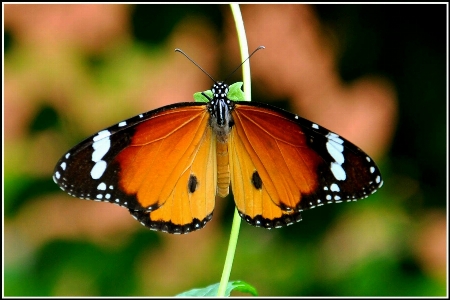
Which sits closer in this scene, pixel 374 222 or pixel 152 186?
pixel 152 186

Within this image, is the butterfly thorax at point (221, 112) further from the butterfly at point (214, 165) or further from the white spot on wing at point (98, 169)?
the white spot on wing at point (98, 169)

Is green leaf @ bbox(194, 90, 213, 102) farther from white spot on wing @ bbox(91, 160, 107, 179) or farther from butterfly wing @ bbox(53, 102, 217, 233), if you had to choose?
white spot on wing @ bbox(91, 160, 107, 179)

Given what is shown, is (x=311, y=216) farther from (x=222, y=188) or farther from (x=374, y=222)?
(x=222, y=188)

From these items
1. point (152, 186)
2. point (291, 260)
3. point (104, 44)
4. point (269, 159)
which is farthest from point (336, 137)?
point (104, 44)

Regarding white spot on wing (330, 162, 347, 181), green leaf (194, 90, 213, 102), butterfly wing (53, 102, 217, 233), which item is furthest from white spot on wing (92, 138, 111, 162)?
white spot on wing (330, 162, 347, 181)

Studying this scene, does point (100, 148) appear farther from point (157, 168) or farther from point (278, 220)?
point (278, 220)

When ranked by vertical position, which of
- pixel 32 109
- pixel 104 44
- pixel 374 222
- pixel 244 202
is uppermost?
pixel 104 44
